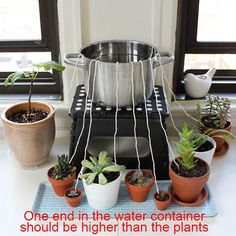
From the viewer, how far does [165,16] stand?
1179 mm

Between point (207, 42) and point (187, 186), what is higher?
point (207, 42)

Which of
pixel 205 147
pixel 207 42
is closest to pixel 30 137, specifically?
pixel 205 147

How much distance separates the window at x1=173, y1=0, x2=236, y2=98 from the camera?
129cm

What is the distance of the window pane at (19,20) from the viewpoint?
1298 mm

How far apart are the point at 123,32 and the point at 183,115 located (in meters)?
0.35

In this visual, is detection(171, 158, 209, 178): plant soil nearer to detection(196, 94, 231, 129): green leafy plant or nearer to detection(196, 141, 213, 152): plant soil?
detection(196, 141, 213, 152): plant soil

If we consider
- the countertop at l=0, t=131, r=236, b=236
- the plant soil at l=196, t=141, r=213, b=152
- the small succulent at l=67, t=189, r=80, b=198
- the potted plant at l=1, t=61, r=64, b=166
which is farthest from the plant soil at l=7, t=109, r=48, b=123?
the plant soil at l=196, t=141, r=213, b=152

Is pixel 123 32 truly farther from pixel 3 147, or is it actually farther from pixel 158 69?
pixel 3 147

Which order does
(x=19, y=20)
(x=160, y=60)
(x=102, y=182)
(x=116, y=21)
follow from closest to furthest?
(x=102, y=182)
(x=160, y=60)
(x=116, y=21)
(x=19, y=20)

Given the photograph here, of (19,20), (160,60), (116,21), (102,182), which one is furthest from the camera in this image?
(19,20)

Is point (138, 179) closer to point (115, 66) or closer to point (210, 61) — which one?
point (115, 66)

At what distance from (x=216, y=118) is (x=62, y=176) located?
52 cm

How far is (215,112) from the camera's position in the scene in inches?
48.9

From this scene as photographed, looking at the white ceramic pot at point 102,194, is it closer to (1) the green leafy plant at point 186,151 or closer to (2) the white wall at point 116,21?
(1) the green leafy plant at point 186,151
